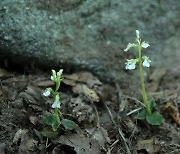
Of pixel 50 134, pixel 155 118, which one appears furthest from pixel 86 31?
pixel 50 134

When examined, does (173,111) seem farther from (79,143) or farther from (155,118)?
(79,143)

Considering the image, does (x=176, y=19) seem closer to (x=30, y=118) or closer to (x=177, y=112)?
(x=177, y=112)

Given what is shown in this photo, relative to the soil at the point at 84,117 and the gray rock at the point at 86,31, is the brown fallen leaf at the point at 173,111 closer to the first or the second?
the soil at the point at 84,117

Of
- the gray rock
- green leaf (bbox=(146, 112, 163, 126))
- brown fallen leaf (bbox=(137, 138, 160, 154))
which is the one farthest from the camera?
the gray rock

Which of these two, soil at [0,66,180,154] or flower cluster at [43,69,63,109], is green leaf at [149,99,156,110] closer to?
soil at [0,66,180,154]

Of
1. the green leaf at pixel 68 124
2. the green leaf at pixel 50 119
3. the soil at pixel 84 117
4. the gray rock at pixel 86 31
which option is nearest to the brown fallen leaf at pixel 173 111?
the soil at pixel 84 117

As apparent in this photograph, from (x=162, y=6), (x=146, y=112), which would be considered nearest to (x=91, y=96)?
(x=146, y=112)

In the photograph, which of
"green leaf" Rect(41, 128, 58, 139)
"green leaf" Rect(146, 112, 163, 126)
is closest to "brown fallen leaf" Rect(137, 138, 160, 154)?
"green leaf" Rect(146, 112, 163, 126)
